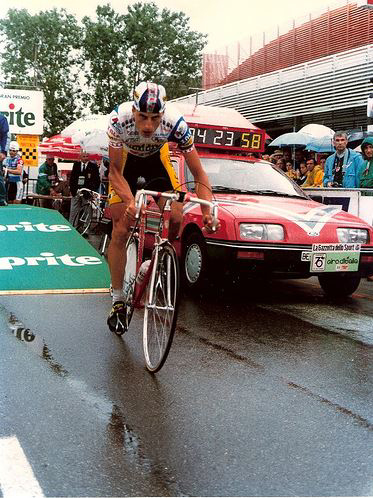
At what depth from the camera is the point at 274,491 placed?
3074 mm

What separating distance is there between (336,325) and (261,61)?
113 ft

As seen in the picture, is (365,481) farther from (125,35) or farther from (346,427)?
(125,35)

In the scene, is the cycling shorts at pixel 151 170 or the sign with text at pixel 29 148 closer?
the cycling shorts at pixel 151 170

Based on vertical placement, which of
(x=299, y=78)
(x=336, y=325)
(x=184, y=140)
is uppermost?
(x=299, y=78)

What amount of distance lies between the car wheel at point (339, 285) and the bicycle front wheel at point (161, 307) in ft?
12.1

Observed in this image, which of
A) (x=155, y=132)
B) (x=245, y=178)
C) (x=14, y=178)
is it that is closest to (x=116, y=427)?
(x=155, y=132)

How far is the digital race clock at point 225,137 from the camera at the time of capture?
1066 cm

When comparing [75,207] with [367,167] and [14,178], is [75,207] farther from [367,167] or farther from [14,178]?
[367,167]

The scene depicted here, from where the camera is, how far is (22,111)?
961 inches

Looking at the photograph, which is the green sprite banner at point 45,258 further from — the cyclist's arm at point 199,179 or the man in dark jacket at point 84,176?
the man in dark jacket at point 84,176

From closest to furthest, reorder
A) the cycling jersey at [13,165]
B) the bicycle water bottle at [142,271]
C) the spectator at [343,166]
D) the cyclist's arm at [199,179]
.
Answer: the cyclist's arm at [199,179] < the bicycle water bottle at [142,271] < the spectator at [343,166] < the cycling jersey at [13,165]

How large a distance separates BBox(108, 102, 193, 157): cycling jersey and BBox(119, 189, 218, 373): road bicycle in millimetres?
528

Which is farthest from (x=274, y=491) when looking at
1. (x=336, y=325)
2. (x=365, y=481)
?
(x=336, y=325)

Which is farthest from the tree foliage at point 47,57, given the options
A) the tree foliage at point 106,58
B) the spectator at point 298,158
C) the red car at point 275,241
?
the red car at point 275,241
